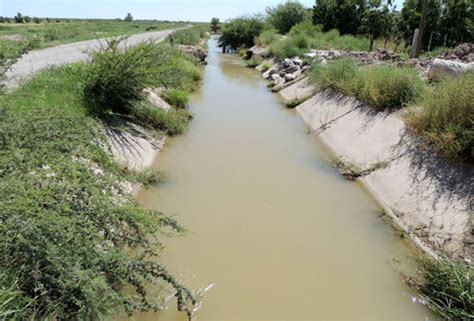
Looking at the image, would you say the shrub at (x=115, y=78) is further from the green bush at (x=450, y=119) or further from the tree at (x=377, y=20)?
the tree at (x=377, y=20)

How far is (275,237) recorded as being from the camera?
5.17 metres

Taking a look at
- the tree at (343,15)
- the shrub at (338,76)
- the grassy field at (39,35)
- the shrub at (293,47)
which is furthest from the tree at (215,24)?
the shrub at (338,76)

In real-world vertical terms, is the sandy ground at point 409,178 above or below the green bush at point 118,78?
below

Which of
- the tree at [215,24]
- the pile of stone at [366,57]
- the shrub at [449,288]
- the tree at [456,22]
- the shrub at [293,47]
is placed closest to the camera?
the shrub at [449,288]

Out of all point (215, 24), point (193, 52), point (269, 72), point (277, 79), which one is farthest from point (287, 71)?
point (215, 24)

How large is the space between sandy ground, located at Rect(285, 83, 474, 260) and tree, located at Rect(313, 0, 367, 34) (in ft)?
66.9

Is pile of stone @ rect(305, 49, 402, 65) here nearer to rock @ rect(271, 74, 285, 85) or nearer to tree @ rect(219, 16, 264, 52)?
rock @ rect(271, 74, 285, 85)

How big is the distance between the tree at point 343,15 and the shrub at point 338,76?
1673 centimetres

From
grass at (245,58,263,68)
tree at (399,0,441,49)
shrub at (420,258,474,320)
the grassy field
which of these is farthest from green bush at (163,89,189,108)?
tree at (399,0,441,49)

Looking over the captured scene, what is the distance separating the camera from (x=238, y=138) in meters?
9.41

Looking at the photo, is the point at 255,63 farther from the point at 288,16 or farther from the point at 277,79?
the point at 288,16

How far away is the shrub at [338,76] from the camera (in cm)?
1082

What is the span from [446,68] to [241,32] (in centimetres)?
2500

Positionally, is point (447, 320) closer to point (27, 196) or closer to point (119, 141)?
point (27, 196)
